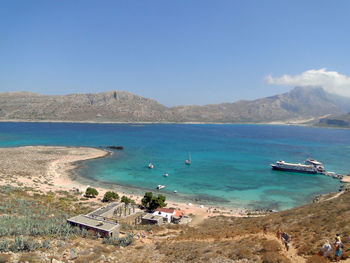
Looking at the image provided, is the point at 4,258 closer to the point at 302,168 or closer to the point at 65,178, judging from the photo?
the point at 65,178

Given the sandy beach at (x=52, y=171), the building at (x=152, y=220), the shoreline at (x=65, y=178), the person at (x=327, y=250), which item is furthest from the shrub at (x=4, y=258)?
the shoreline at (x=65, y=178)

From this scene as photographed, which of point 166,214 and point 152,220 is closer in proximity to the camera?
point 152,220

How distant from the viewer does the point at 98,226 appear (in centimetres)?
2256

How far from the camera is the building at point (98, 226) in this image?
21.6m

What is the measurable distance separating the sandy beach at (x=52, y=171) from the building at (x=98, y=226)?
49.0 feet

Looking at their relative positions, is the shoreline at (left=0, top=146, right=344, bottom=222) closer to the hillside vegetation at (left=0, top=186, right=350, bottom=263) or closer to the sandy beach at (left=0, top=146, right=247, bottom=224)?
the sandy beach at (left=0, top=146, right=247, bottom=224)

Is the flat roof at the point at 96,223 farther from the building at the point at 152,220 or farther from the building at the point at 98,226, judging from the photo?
the building at the point at 152,220

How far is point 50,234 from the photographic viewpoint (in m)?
19.0

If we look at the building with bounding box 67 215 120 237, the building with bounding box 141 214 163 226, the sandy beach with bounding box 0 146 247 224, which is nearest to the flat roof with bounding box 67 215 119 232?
the building with bounding box 67 215 120 237

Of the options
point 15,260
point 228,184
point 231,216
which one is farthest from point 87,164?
point 15,260

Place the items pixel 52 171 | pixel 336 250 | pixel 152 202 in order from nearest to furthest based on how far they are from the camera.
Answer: pixel 336 250
pixel 152 202
pixel 52 171

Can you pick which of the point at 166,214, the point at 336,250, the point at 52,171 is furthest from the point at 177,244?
the point at 52,171

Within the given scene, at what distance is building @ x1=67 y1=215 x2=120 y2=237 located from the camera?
21.6 m

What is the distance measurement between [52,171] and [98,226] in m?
45.2
